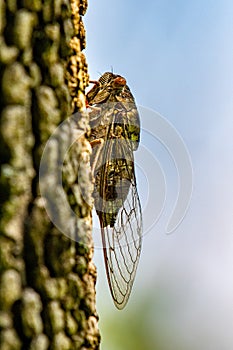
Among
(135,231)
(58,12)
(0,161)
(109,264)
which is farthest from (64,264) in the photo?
(135,231)

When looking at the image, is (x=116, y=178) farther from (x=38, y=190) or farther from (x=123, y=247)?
(x=38, y=190)

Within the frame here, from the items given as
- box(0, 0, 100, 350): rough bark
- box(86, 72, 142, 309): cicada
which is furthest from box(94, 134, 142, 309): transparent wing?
box(0, 0, 100, 350): rough bark

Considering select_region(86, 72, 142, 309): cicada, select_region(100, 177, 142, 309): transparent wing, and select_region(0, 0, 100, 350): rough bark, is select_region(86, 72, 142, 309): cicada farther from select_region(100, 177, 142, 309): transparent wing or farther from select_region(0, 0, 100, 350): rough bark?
select_region(0, 0, 100, 350): rough bark

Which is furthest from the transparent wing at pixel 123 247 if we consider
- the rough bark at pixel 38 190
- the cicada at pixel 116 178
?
the rough bark at pixel 38 190

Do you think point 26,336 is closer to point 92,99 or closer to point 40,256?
point 40,256

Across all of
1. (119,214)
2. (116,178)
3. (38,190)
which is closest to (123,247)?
(119,214)

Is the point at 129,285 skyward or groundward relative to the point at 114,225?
groundward

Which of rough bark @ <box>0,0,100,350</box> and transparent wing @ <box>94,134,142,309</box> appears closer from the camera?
rough bark @ <box>0,0,100,350</box>
